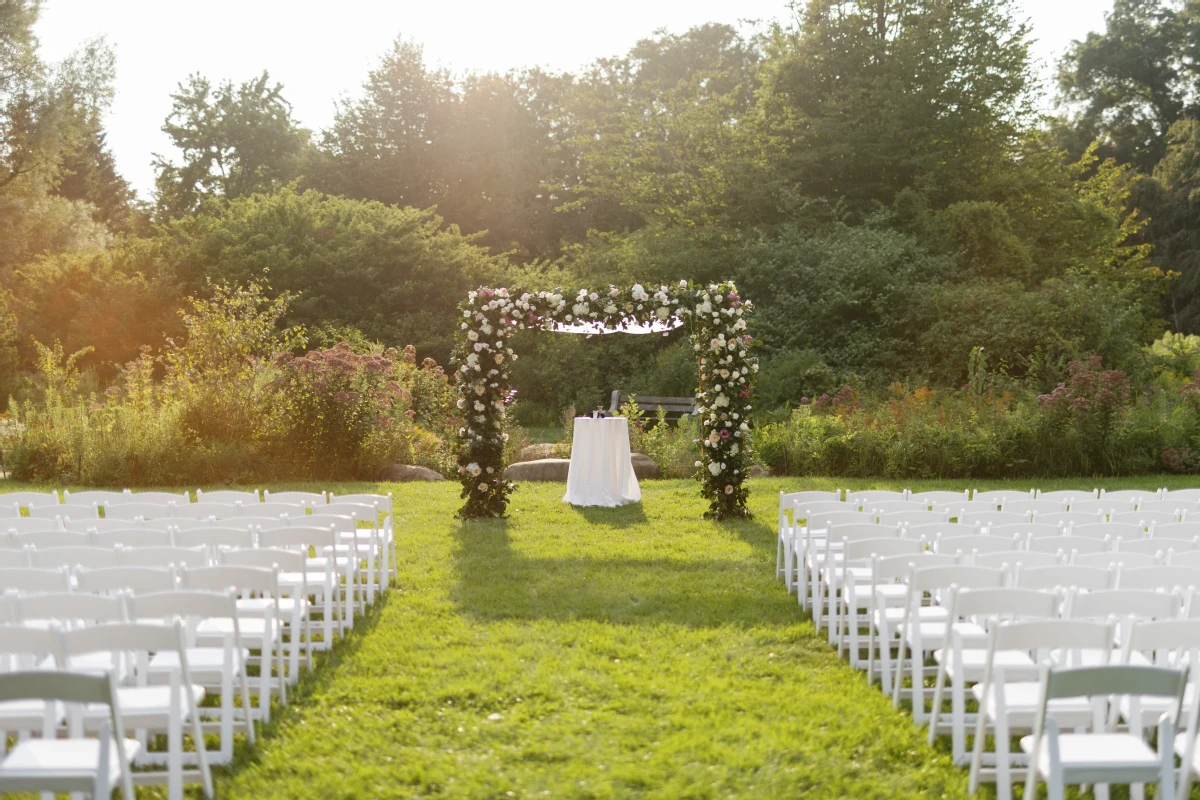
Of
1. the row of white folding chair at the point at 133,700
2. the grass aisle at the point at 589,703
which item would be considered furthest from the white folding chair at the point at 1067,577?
the row of white folding chair at the point at 133,700

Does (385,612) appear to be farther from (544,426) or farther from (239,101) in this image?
(239,101)

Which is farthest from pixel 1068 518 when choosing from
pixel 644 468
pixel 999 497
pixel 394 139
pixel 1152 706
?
pixel 394 139

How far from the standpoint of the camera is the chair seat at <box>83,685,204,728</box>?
3855 millimetres

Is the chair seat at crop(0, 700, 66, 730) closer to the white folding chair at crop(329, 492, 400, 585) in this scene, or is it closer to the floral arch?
the white folding chair at crop(329, 492, 400, 585)

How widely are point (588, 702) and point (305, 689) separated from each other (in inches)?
58.9

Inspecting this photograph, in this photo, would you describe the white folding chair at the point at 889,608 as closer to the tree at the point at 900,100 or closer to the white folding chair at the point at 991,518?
the white folding chair at the point at 991,518

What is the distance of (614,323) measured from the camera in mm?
11484

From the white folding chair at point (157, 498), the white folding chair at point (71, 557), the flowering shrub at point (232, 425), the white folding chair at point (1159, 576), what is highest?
the flowering shrub at point (232, 425)

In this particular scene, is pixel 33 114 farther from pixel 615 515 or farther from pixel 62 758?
pixel 62 758

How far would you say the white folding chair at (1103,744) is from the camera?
333cm

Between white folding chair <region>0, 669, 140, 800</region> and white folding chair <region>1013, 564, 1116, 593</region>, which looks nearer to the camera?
white folding chair <region>0, 669, 140, 800</region>

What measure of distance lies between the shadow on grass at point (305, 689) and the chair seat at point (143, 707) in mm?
361

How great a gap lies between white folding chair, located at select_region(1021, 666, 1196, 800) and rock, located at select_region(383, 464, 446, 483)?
1150 cm

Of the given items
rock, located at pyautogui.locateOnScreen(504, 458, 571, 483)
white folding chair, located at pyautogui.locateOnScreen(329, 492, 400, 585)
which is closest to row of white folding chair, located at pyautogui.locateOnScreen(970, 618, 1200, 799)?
white folding chair, located at pyautogui.locateOnScreen(329, 492, 400, 585)
